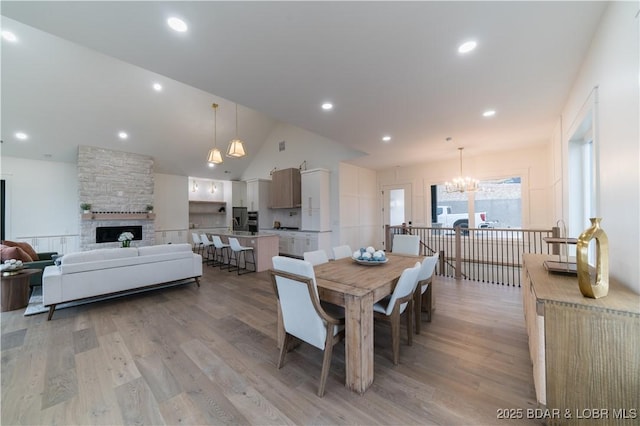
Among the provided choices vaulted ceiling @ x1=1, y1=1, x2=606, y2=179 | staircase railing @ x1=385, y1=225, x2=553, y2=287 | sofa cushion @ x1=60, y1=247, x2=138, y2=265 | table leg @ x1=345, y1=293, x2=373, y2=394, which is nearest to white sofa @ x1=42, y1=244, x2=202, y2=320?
sofa cushion @ x1=60, y1=247, x2=138, y2=265

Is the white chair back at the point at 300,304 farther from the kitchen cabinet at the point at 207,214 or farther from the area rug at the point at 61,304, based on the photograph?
the kitchen cabinet at the point at 207,214

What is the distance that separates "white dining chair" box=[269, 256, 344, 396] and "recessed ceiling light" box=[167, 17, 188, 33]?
202cm

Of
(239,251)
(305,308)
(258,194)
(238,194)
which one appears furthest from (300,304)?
(238,194)

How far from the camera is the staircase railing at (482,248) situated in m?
5.51

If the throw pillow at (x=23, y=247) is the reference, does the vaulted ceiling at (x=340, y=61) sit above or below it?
above

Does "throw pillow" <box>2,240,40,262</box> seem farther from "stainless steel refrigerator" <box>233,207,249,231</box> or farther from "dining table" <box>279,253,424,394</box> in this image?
"dining table" <box>279,253,424,394</box>

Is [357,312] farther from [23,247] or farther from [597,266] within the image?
[23,247]

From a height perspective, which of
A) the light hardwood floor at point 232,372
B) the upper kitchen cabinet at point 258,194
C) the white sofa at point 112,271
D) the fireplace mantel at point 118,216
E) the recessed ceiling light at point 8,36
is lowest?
the light hardwood floor at point 232,372

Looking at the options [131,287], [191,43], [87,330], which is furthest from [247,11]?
[131,287]

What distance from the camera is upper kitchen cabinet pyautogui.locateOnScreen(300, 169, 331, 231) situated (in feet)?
23.5

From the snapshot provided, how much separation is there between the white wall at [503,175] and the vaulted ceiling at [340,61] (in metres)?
0.68

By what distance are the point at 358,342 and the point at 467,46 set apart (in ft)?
9.06

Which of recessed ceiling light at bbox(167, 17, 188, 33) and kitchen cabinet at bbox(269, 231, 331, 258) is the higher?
recessed ceiling light at bbox(167, 17, 188, 33)

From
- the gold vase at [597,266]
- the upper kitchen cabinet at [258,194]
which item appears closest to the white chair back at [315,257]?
the gold vase at [597,266]
